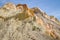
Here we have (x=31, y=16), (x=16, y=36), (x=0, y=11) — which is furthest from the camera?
(x=0, y=11)

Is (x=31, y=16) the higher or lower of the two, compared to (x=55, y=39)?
higher

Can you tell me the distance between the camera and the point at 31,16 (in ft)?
54.1

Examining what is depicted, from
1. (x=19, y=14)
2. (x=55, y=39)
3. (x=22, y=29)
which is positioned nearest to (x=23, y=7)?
(x=19, y=14)

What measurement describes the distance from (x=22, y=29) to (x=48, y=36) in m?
2.08

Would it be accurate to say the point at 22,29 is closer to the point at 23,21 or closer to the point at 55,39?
the point at 23,21

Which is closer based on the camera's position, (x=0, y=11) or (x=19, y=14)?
(x=19, y=14)

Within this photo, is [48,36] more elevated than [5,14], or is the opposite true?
[5,14]

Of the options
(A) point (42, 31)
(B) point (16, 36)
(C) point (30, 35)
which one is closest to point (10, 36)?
(B) point (16, 36)

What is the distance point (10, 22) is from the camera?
16.1 metres

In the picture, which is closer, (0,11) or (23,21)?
(23,21)

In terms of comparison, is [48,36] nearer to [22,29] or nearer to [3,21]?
[22,29]

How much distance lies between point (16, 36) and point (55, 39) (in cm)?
309

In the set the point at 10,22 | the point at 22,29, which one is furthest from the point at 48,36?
the point at 10,22

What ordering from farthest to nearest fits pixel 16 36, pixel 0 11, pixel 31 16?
pixel 0 11 < pixel 31 16 < pixel 16 36
